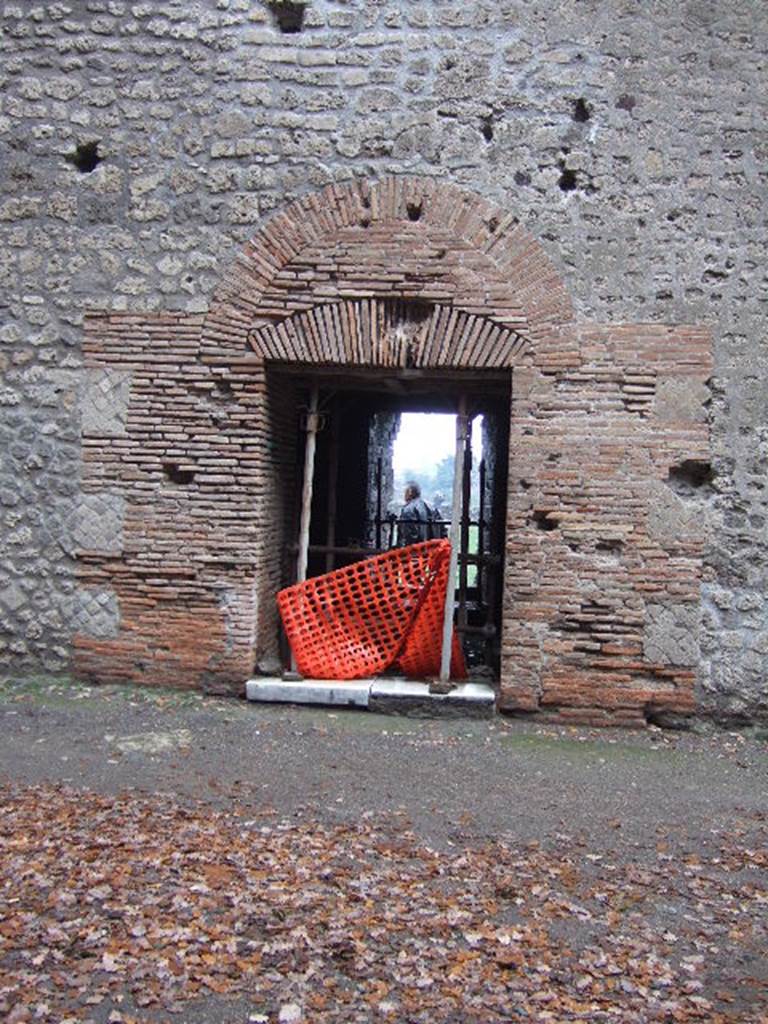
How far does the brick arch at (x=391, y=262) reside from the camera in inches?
236

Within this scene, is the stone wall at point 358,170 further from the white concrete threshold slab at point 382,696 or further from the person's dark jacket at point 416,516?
the person's dark jacket at point 416,516

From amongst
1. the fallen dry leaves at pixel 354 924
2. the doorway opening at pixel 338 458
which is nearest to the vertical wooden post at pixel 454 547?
the doorway opening at pixel 338 458

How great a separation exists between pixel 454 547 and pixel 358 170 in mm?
2579

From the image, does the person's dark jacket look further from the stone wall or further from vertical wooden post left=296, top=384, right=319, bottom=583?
the stone wall

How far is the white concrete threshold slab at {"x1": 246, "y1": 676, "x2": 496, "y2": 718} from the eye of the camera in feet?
19.7

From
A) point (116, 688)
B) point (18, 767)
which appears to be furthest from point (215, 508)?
point (18, 767)

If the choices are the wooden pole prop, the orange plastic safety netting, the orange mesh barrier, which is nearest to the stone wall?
the wooden pole prop

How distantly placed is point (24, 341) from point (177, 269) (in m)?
1.17

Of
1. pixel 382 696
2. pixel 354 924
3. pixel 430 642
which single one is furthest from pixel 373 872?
pixel 430 642

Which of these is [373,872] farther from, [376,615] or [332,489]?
[332,489]

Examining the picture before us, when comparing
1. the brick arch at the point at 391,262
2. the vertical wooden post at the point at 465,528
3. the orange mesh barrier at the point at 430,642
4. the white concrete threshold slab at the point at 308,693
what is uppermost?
the brick arch at the point at 391,262

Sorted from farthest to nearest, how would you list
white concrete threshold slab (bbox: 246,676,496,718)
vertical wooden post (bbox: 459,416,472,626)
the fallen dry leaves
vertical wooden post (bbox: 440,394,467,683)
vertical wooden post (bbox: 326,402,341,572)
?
vertical wooden post (bbox: 326,402,341,572) < vertical wooden post (bbox: 459,416,472,626) < vertical wooden post (bbox: 440,394,467,683) < white concrete threshold slab (bbox: 246,676,496,718) < the fallen dry leaves

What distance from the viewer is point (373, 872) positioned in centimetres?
361

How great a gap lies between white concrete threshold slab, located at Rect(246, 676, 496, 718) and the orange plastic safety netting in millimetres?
247
